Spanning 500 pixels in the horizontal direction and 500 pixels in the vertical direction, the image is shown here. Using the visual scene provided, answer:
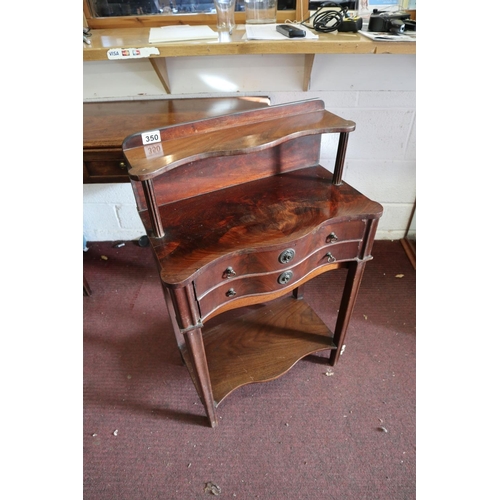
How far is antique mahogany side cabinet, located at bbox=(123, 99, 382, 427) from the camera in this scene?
0.81 meters

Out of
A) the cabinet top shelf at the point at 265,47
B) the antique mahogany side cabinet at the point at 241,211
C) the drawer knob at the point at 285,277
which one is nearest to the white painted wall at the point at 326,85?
the cabinet top shelf at the point at 265,47

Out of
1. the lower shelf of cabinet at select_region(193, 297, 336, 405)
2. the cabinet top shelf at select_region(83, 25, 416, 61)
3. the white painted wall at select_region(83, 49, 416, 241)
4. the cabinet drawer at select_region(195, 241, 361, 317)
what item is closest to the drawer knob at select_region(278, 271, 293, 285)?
the cabinet drawer at select_region(195, 241, 361, 317)

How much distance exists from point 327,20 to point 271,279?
3.30ft

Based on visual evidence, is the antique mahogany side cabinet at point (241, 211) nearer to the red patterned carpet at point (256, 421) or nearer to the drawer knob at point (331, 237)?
the drawer knob at point (331, 237)

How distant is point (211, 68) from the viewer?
1450 millimetres

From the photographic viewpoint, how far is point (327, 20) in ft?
4.07

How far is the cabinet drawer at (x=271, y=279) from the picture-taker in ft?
2.82

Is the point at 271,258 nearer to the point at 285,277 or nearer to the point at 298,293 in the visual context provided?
the point at 285,277

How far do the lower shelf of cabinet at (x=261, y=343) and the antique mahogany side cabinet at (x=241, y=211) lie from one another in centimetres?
8

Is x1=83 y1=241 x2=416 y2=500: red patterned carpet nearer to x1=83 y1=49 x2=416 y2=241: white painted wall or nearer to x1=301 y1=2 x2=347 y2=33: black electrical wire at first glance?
x1=83 y1=49 x2=416 y2=241: white painted wall

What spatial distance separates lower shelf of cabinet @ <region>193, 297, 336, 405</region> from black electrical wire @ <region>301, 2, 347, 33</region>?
3.59 feet

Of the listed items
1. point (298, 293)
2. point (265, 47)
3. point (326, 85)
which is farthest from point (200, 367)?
point (326, 85)

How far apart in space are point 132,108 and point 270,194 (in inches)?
32.9
